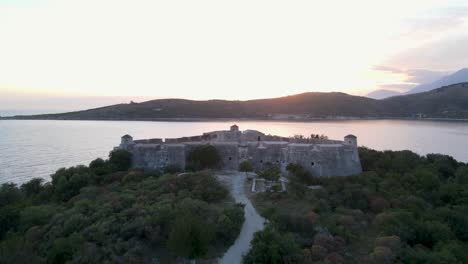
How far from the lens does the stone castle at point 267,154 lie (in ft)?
79.4

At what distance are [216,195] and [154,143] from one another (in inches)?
365

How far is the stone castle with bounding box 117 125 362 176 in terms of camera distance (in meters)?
24.2

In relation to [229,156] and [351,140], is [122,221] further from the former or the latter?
[351,140]

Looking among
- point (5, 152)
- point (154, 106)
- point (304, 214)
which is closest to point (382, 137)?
point (304, 214)

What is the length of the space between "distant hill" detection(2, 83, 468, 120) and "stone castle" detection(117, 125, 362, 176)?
67597 mm

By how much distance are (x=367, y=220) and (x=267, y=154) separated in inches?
377

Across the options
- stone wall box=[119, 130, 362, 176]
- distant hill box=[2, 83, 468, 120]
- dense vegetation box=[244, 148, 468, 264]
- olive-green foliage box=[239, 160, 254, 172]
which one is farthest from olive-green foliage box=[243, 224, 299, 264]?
distant hill box=[2, 83, 468, 120]

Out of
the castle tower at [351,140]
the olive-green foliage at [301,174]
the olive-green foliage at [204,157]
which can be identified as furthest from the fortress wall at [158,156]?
the castle tower at [351,140]

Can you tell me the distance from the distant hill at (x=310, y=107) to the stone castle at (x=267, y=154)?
222 feet

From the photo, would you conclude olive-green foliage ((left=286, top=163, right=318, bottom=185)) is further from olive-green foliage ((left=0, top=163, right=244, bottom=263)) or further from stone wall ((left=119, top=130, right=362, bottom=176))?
olive-green foliage ((left=0, top=163, right=244, bottom=263))

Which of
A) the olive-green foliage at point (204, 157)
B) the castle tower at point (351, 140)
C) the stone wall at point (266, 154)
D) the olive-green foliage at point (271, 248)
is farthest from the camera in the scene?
the olive-green foliage at point (204, 157)

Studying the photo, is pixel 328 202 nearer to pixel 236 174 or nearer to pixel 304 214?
pixel 304 214

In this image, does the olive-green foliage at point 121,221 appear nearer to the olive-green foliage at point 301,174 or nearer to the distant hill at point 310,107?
the olive-green foliage at point 301,174

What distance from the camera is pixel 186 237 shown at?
1197 cm
